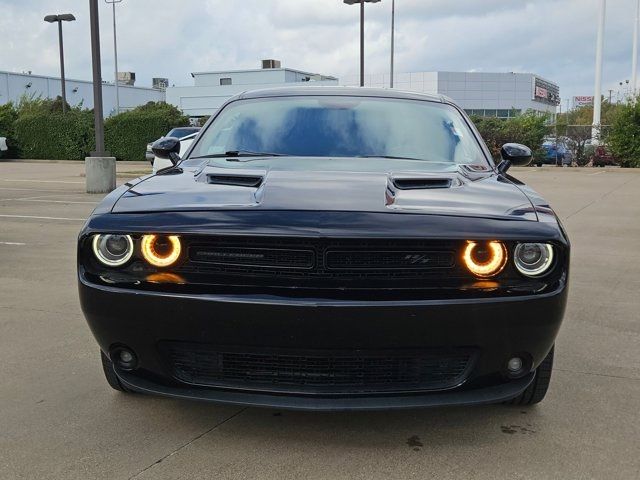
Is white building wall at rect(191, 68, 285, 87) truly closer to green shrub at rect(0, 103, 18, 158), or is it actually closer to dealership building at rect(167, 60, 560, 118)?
dealership building at rect(167, 60, 560, 118)

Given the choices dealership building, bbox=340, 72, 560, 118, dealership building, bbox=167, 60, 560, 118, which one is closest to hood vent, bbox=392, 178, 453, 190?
dealership building, bbox=167, 60, 560, 118

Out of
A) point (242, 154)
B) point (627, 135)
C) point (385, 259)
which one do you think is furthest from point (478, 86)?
point (385, 259)

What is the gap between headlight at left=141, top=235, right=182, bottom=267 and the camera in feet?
8.35

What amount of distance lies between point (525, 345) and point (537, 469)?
0.50 metres

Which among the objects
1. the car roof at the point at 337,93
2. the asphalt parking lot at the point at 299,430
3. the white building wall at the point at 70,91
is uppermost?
the white building wall at the point at 70,91

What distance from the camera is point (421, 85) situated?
3098 inches

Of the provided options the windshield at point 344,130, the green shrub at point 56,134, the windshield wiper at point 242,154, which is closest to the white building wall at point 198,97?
the green shrub at point 56,134

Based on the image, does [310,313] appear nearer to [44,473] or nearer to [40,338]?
[44,473]

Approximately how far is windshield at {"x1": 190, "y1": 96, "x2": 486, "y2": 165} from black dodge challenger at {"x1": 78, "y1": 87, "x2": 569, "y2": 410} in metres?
0.92

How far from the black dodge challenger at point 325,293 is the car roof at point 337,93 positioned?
5.13 ft

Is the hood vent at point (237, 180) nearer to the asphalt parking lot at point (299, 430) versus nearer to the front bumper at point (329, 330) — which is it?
the front bumper at point (329, 330)

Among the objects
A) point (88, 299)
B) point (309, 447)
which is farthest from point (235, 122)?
point (309, 447)

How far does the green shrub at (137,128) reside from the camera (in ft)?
99.0

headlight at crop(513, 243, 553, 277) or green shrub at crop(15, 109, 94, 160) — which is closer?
headlight at crop(513, 243, 553, 277)
